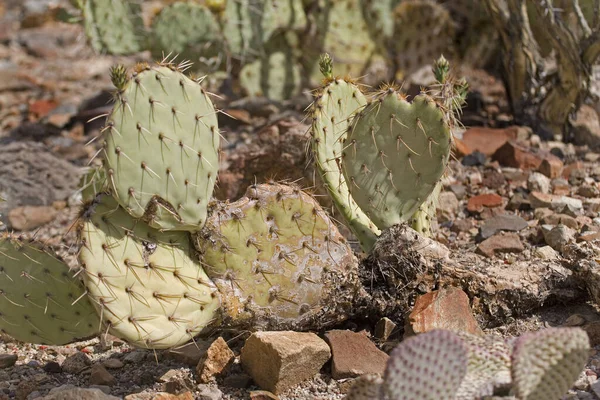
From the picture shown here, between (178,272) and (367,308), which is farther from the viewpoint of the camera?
(367,308)

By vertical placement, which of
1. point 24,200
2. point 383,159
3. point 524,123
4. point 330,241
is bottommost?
point 24,200

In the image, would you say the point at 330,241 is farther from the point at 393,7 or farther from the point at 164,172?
the point at 393,7

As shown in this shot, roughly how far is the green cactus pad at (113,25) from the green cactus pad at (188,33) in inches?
6.7

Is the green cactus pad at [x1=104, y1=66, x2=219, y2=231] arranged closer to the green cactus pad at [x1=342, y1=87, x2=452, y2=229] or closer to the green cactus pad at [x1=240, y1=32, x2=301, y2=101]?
the green cactus pad at [x1=342, y1=87, x2=452, y2=229]

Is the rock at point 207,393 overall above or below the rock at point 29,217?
above

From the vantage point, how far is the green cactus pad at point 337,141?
11.5 ft

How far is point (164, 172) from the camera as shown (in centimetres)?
310

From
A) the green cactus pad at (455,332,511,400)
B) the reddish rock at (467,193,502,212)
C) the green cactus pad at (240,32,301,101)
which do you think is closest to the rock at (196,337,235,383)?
the green cactus pad at (455,332,511,400)

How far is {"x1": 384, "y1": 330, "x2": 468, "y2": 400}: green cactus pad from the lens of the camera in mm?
2357

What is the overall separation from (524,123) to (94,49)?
132 inches

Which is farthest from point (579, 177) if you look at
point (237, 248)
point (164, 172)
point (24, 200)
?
point (24, 200)

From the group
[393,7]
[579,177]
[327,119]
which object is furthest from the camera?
[393,7]

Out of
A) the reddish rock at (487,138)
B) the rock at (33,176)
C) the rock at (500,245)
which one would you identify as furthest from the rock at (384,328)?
the rock at (33,176)

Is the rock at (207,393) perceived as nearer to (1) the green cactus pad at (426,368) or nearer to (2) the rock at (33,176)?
(1) the green cactus pad at (426,368)
